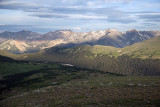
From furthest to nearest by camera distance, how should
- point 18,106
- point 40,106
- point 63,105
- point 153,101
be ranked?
1. point 18,106
2. point 40,106
3. point 63,105
4. point 153,101

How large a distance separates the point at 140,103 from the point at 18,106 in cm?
3211

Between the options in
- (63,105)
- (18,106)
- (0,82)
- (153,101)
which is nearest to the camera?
(153,101)

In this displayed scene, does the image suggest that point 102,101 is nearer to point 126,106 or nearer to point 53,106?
point 126,106

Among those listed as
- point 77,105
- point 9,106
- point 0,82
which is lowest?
point 0,82

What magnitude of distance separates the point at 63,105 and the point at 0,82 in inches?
6349

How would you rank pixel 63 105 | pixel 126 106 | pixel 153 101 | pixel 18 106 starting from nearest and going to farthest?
pixel 126 106
pixel 153 101
pixel 63 105
pixel 18 106

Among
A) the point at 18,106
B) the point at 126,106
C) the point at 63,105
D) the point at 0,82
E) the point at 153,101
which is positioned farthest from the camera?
the point at 0,82

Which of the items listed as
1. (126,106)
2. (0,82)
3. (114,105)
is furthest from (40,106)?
(0,82)

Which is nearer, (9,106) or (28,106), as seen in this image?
(28,106)

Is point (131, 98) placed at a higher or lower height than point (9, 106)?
higher

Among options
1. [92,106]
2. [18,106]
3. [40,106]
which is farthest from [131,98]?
[18,106]

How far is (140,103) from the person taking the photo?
34.9m

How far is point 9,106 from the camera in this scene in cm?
4741

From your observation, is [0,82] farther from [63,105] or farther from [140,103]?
[140,103]
